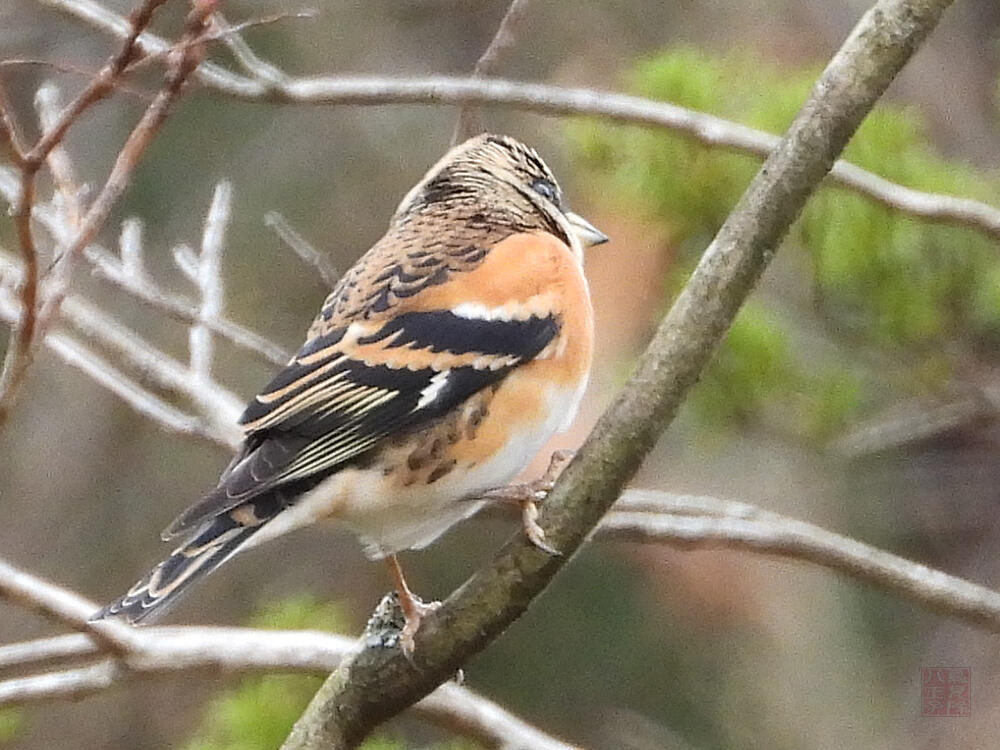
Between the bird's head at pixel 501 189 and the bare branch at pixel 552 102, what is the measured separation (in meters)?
0.21

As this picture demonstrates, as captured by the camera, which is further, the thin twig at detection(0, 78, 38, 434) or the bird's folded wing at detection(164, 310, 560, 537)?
the bird's folded wing at detection(164, 310, 560, 537)

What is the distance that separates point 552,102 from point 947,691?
9.30 ft

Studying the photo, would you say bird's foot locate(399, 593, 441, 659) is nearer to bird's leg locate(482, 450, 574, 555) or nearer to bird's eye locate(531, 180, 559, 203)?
bird's leg locate(482, 450, 574, 555)

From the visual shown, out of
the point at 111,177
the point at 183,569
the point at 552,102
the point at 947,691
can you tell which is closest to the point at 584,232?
the point at 552,102

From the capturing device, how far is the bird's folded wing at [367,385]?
233 cm

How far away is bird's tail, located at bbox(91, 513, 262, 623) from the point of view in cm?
204

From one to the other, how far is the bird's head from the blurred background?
1350 mm

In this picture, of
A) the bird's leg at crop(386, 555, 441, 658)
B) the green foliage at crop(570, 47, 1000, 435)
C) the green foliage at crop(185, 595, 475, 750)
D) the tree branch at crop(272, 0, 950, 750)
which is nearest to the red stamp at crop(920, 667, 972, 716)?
the green foliage at crop(570, 47, 1000, 435)

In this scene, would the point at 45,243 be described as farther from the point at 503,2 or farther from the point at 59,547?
the point at 503,2

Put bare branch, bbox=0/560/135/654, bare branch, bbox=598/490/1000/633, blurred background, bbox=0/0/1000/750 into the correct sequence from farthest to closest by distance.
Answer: blurred background, bbox=0/0/1000/750 < bare branch, bbox=598/490/1000/633 < bare branch, bbox=0/560/135/654

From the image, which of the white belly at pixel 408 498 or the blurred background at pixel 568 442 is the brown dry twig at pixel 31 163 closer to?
the white belly at pixel 408 498

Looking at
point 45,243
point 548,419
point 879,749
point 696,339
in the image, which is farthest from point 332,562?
point 696,339

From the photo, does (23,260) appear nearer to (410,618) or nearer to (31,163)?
(31,163)

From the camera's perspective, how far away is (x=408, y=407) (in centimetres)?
243
